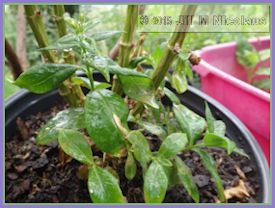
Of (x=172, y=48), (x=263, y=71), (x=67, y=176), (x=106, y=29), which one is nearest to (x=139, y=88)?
(x=172, y=48)

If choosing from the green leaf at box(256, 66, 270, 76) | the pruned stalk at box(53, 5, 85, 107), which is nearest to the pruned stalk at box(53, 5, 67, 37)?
the pruned stalk at box(53, 5, 85, 107)

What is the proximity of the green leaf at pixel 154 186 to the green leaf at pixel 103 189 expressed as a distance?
3 centimetres

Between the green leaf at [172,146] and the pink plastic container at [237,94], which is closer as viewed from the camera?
the green leaf at [172,146]

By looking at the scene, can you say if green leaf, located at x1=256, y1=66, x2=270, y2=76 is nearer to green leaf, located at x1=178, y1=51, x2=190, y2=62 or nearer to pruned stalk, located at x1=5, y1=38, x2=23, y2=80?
green leaf, located at x1=178, y1=51, x2=190, y2=62

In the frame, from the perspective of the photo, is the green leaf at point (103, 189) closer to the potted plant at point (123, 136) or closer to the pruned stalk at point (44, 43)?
the potted plant at point (123, 136)

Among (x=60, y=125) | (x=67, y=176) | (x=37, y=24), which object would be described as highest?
(x=37, y=24)

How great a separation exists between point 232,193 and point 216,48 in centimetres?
40

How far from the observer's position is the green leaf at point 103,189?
0.35 m

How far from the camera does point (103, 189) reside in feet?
1.15

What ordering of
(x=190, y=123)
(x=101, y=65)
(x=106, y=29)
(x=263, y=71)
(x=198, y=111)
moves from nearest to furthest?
(x=101, y=65), (x=190, y=123), (x=198, y=111), (x=263, y=71), (x=106, y=29)

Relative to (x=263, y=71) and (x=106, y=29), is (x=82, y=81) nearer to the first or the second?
(x=263, y=71)

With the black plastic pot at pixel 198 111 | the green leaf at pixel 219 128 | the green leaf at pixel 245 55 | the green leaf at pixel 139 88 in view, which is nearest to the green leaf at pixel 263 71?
the green leaf at pixel 245 55

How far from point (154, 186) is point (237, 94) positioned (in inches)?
14.7

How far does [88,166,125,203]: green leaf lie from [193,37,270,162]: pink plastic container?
368mm
